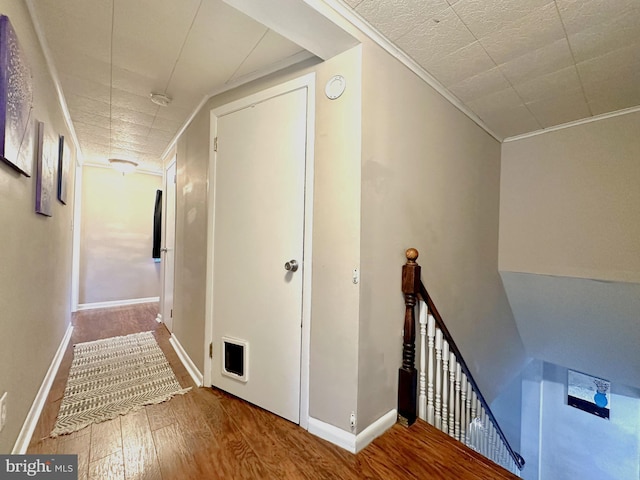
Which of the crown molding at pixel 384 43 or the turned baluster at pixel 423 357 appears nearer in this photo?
the crown molding at pixel 384 43

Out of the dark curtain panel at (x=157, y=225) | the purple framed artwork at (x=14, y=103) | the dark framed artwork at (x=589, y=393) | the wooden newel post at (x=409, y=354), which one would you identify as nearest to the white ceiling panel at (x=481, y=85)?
the wooden newel post at (x=409, y=354)

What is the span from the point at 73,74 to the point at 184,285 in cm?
171

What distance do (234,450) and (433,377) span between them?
3.94 feet

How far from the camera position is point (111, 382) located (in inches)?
81.5

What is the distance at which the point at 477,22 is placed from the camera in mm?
1316

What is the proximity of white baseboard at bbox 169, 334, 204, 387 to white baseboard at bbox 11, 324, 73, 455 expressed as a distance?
33.3 inches

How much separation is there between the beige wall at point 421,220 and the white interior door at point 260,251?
394 millimetres

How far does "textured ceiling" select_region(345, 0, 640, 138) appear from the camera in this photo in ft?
4.08

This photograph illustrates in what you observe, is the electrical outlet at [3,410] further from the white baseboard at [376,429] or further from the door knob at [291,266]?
the white baseboard at [376,429]

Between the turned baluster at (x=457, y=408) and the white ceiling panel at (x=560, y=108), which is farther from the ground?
the white ceiling panel at (x=560, y=108)

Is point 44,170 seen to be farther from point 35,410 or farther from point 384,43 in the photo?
point 384,43

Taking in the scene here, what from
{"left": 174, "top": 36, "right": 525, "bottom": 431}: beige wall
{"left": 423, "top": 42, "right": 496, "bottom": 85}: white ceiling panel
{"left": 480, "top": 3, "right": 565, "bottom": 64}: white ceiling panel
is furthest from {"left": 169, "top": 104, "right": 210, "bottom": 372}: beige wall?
{"left": 480, "top": 3, "right": 565, "bottom": 64}: white ceiling panel

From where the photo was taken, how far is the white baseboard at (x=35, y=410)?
133cm

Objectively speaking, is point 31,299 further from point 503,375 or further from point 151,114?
point 503,375
